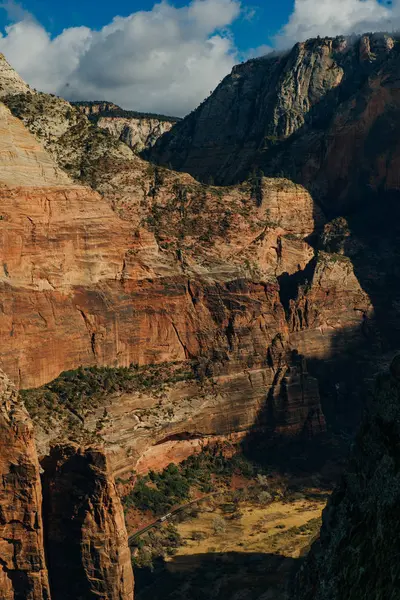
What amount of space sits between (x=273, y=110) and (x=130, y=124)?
36189 millimetres

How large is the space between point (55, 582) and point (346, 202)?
7463 centimetres

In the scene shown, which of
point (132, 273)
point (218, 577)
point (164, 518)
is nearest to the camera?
point (218, 577)

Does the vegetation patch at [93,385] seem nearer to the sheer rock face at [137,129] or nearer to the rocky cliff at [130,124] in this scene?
the rocky cliff at [130,124]

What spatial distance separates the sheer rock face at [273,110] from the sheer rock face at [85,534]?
3003 inches

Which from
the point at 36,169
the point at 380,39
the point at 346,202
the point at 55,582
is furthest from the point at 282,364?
the point at 380,39

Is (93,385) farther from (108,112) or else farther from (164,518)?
(108,112)

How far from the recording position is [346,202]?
4668 inches

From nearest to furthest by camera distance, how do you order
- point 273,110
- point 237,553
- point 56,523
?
point 56,523 < point 237,553 < point 273,110

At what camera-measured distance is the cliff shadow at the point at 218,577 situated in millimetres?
64438

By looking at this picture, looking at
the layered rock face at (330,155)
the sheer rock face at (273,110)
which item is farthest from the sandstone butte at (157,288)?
the sheer rock face at (273,110)

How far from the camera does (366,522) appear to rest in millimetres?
39250

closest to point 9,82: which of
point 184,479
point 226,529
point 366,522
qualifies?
point 184,479

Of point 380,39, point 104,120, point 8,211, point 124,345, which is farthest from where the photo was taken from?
point 104,120

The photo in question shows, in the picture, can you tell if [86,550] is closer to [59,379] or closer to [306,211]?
[59,379]
